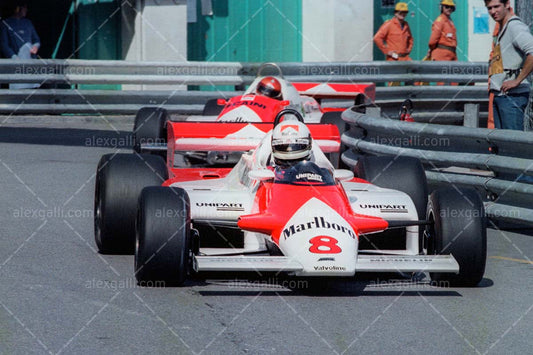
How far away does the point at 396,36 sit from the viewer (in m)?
20.0

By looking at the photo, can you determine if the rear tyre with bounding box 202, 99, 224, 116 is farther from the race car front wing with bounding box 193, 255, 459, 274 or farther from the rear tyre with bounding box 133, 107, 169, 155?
the race car front wing with bounding box 193, 255, 459, 274

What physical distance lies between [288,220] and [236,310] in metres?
0.81

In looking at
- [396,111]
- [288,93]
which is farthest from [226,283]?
[396,111]

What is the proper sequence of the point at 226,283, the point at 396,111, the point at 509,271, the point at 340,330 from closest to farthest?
the point at 340,330
the point at 226,283
the point at 509,271
the point at 396,111

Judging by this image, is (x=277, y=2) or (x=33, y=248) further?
(x=277, y=2)

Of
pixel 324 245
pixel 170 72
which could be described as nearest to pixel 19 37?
pixel 170 72

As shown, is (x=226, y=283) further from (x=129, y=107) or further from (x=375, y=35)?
(x=375, y=35)

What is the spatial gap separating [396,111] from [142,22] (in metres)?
4.73

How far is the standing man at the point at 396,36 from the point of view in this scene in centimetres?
1979

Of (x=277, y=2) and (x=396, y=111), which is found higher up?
(x=277, y=2)

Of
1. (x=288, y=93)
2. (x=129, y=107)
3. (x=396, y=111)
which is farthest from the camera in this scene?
(x=396, y=111)

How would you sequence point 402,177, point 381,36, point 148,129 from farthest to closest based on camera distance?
point 381,36, point 148,129, point 402,177

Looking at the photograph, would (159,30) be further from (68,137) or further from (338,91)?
(338,91)

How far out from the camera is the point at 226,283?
6965mm
